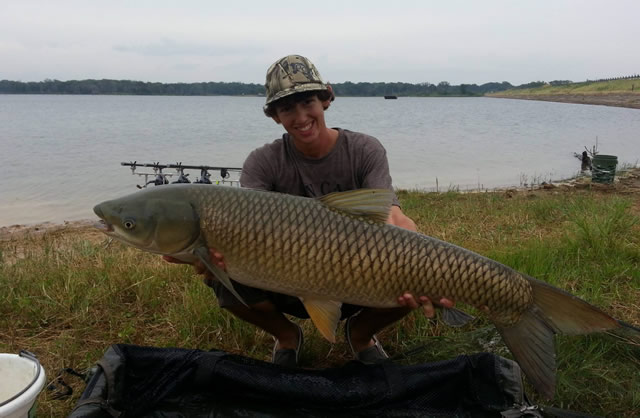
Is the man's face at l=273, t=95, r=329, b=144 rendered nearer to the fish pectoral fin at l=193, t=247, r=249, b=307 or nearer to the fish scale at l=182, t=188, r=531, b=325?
the fish scale at l=182, t=188, r=531, b=325

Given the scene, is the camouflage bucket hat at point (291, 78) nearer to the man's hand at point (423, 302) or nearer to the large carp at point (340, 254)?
the large carp at point (340, 254)

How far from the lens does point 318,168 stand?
2326mm

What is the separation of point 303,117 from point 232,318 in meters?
1.02

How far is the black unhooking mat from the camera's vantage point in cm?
185

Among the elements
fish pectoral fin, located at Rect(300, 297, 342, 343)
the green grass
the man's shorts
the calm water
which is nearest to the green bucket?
the calm water

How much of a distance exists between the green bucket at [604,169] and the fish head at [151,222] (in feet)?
30.1

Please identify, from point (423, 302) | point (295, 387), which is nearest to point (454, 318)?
point (423, 302)

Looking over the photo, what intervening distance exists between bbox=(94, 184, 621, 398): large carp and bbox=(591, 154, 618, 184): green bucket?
862 cm

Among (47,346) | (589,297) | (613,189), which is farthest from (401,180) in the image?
(47,346)

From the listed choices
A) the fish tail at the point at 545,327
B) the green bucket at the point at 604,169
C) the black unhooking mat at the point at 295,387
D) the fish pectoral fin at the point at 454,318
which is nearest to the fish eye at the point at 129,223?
the black unhooking mat at the point at 295,387

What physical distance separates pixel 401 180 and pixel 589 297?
9054mm

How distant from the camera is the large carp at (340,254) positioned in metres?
1.70

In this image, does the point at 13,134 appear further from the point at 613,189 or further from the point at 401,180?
the point at 613,189

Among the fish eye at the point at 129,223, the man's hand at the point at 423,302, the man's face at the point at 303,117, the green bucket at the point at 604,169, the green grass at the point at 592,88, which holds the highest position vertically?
the green grass at the point at 592,88
